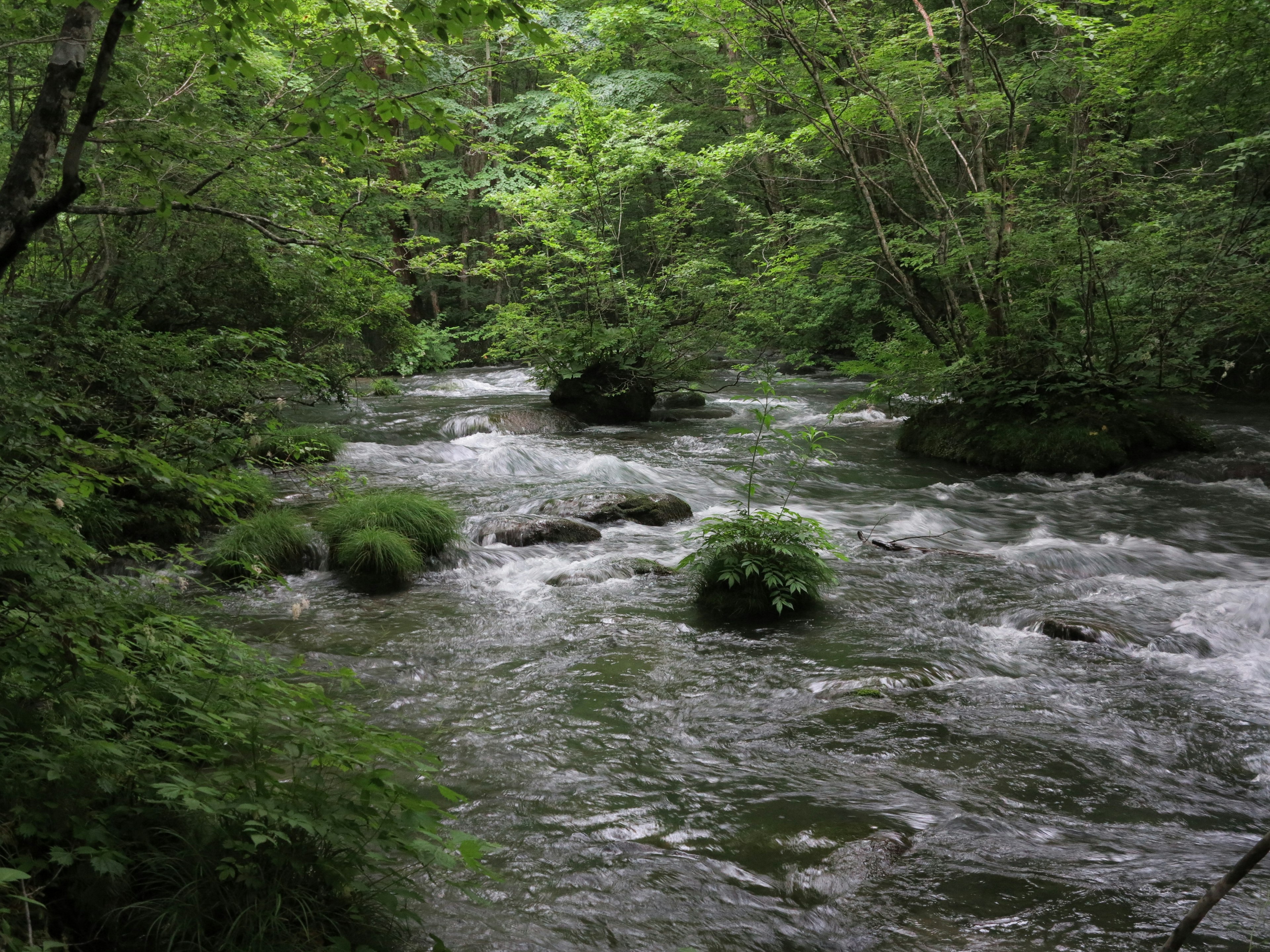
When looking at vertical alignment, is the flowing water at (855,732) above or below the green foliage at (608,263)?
below

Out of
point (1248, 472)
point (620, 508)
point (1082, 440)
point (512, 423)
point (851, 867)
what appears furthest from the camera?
point (512, 423)

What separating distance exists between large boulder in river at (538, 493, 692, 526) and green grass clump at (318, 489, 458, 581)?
5.15ft

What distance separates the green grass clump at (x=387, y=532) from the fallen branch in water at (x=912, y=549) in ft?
15.0

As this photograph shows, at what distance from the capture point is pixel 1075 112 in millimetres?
10789

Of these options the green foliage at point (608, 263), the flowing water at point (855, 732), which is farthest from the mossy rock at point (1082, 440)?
the green foliage at point (608, 263)

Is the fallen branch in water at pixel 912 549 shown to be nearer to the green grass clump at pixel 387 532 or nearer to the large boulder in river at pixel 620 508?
the large boulder in river at pixel 620 508

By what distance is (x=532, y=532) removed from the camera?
8.80 metres

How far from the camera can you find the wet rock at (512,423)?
48.9 ft

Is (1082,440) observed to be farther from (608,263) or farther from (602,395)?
(608,263)

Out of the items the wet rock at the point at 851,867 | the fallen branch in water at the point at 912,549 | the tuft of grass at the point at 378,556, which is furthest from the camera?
the fallen branch in water at the point at 912,549

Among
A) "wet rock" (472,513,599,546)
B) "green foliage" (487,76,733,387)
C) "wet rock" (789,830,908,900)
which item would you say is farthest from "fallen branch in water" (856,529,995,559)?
"green foliage" (487,76,733,387)

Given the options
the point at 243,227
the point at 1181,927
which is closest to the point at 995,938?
the point at 1181,927

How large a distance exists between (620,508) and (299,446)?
149 inches

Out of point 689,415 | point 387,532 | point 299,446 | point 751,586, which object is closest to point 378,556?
point 387,532
